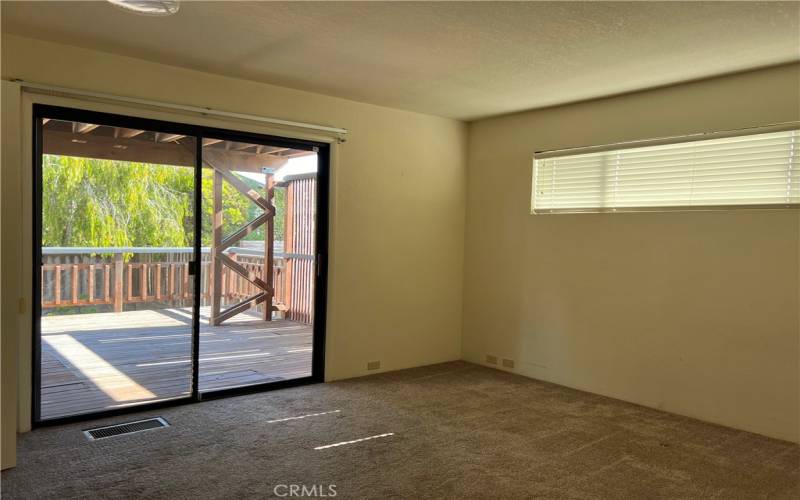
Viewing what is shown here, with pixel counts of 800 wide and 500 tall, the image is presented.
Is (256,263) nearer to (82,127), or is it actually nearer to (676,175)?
(82,127)

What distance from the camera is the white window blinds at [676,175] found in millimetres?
3564

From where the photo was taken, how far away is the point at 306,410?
3.89 metres

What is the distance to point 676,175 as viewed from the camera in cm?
403

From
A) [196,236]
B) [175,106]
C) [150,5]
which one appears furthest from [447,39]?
[196,236]

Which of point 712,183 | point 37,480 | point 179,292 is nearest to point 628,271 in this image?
point 712,183

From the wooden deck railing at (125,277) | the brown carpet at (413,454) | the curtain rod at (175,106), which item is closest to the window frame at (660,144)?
the brown carpet at (413,454)

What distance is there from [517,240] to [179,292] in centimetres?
287

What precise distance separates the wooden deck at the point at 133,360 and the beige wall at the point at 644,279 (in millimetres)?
1932

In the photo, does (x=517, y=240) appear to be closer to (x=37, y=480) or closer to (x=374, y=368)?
(x=374, y=368)

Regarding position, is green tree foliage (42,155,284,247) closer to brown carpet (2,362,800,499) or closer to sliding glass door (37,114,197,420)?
sliding glass door (37,114,197,420)

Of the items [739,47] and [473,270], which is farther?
[473,270]

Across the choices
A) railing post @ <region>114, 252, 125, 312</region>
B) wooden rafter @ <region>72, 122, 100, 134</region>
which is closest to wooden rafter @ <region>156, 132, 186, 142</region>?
wooden rafter @ <region>72, 122, 100, 134</region>

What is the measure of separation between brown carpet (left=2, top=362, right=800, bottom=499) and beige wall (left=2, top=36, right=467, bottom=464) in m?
0.84

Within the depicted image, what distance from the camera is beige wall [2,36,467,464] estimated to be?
404 cm
